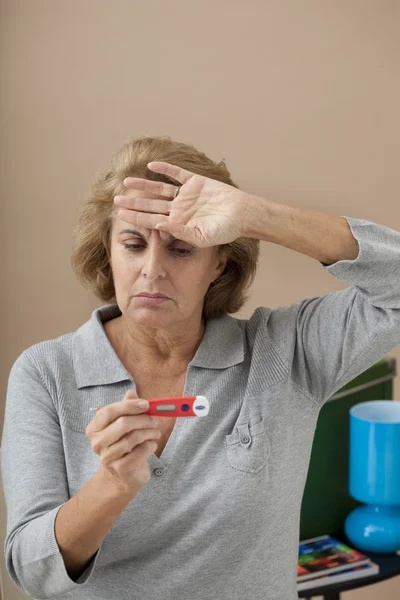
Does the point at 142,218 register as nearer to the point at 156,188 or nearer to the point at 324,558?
the point at 156,188

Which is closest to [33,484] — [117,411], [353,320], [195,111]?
[117,411]

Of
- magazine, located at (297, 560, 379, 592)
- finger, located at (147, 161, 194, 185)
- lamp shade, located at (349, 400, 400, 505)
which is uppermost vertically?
finger, located at (147, 161, 194, 185)

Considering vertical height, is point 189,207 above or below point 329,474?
above

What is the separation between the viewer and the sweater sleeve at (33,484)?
136 centimetres

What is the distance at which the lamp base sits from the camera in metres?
2.05

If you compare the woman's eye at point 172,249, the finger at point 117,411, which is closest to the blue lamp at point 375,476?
the woman's eye at point 172,249

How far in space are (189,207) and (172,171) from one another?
7cm

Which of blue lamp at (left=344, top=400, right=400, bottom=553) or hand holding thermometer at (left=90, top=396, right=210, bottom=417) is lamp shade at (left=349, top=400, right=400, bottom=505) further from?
hand holding thermometer at (left=90, top=396, right=210, bottom=417)

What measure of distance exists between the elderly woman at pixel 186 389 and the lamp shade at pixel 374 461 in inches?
16.7

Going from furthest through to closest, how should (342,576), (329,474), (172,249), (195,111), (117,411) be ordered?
(195,111) → (329,474) → (342,576) → (172,249) → (117,411)

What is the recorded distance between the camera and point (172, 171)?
148 cm

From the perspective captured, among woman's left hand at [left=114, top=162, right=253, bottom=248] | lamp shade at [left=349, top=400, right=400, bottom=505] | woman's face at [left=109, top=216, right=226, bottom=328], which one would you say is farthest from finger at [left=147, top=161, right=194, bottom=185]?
lamp shade at [left=349, top=400, right=400, bottom=505]

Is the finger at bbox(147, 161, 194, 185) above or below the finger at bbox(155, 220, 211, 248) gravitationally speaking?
above

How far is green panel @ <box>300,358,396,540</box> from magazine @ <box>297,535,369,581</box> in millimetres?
40
